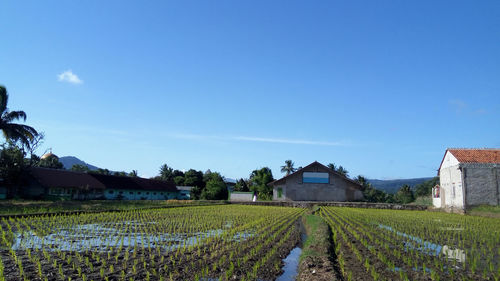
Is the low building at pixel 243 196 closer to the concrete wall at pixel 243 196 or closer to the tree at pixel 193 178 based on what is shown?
the concrete wall at pixel 243 196

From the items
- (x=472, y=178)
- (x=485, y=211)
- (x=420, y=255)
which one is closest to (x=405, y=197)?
(x=472, y=178)

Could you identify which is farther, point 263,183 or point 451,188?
point 263,183

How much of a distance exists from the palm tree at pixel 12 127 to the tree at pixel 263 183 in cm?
2668

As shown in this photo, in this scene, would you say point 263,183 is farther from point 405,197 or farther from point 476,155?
point 476,155

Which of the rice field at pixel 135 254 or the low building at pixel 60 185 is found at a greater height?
the low building at pixel 60 185

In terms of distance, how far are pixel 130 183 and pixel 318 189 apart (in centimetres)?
2397

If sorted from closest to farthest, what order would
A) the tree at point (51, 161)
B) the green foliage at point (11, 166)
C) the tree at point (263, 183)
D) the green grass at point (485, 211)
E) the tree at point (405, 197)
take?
1. the green grass at point (485, 211)
2. the green foliage at point (11, 166)
3. the tree at point (263, 183)
4. the tree at point (405, 197)
5. the tree at point (51, 161)

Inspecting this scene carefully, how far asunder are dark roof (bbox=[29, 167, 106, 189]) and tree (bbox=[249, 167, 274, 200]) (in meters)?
19.9

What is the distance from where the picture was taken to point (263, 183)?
149 ft

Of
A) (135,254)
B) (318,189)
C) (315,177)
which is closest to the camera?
(135,254)

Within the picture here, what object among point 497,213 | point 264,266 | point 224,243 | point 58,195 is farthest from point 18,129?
point 497,213

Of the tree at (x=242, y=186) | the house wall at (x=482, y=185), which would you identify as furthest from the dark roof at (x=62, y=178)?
the house wall at (x=482, y=185)

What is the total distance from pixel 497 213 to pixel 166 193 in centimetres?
3876

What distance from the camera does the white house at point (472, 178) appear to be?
2150cm
